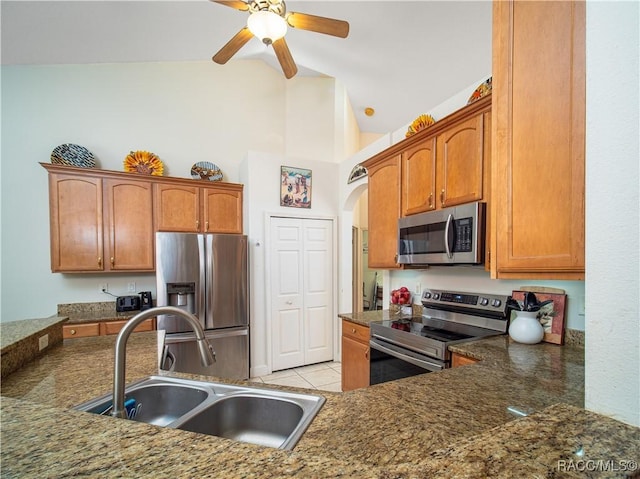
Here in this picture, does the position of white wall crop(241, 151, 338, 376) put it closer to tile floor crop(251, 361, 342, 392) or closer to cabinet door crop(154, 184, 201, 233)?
tile floor crop(251, 361, 342, 392)

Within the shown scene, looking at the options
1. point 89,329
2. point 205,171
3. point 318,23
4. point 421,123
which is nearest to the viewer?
point 318,23

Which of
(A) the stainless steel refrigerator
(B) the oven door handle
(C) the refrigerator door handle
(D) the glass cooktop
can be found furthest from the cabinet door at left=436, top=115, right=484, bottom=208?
(C) the refrigerator door handle

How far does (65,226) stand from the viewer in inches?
111

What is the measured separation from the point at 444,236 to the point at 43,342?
240 centimetres

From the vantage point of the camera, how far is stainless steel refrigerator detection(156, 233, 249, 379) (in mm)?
2850

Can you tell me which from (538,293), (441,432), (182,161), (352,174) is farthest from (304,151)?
(441,432)

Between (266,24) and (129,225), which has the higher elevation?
(266,24)

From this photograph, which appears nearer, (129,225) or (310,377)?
(129,225)

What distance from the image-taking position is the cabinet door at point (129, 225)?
9.74 ft

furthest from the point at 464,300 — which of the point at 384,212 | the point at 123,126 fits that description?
the point at 123,126

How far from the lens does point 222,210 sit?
11.4 feet

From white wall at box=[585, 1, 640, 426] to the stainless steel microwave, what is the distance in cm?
119

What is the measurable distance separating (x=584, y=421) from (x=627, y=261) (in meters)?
0.32

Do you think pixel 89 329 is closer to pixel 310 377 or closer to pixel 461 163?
pixel 310 377
